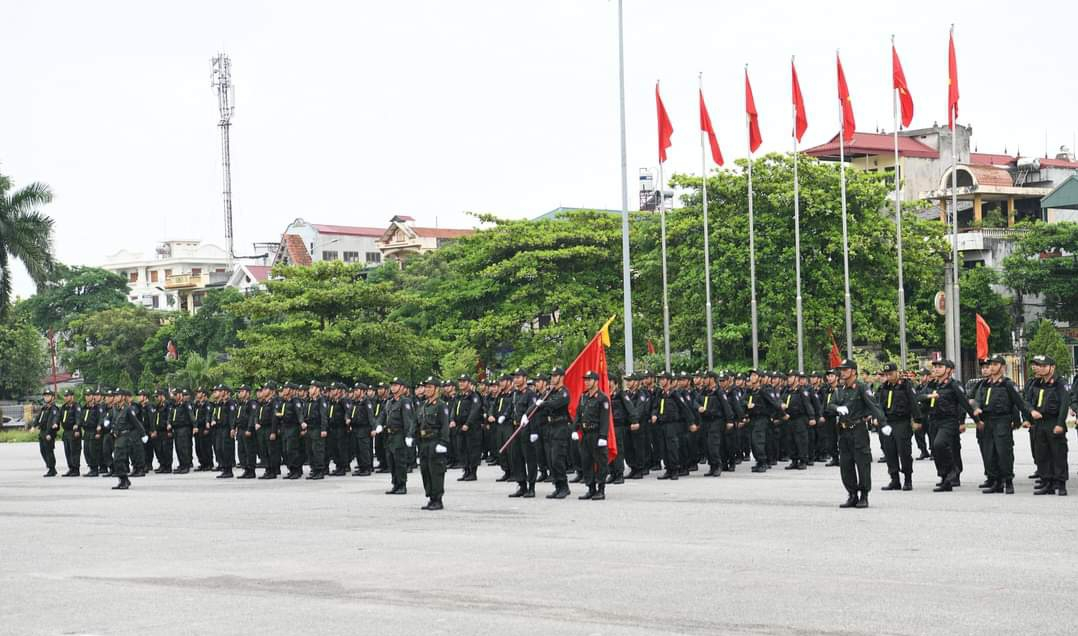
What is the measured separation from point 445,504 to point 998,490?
23.0ft

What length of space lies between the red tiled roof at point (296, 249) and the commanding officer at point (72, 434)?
71693mm

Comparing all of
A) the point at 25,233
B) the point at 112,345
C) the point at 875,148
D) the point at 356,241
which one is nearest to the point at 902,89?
the point at 25,233

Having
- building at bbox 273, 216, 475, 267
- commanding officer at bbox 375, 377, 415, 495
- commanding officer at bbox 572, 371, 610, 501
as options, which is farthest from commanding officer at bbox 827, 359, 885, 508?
building at bbox 273, 216, 475, 267

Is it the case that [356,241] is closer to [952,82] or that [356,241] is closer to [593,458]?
[952,82]

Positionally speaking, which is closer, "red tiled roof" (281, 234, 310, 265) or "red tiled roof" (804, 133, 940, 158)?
"red tiled roof" (804, 133, 940, 158)

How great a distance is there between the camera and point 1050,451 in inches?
702

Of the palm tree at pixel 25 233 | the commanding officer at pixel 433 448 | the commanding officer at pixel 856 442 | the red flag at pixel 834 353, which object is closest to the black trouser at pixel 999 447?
the commanding officer at pixel 856 442

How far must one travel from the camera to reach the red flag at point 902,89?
39.3m

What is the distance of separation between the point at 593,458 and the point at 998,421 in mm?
5138

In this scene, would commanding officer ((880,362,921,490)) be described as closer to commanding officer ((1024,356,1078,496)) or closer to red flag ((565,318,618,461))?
commanding officer ((1024,356,1078,496))

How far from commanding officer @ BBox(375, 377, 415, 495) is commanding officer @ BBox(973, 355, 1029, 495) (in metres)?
7.45

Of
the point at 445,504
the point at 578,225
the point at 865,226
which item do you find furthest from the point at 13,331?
the point at 445,504

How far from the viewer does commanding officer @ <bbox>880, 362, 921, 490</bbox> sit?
62.3 feet

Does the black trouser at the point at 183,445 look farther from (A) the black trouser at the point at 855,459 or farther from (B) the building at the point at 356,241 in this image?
(B) the building at the point at 356,241
